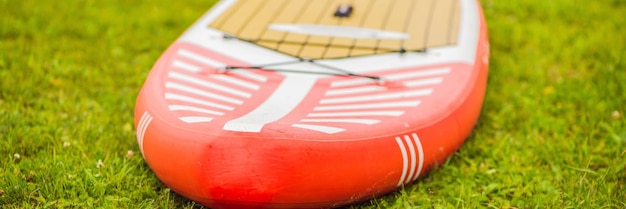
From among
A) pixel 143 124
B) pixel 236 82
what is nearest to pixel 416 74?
pixel 236 82

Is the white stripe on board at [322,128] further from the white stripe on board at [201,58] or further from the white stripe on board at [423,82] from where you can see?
the white stripe on board at [201,58]

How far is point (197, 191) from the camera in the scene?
217 centimetres

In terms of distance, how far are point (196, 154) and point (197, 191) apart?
0.42 feet

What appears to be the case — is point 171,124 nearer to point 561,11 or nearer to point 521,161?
point 521,161

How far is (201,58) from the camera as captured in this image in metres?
2.88

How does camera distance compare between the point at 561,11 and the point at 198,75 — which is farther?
the point at 561,11

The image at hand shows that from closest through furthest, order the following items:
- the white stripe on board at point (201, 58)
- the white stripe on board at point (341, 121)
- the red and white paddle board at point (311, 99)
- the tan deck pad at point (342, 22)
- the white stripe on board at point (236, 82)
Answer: the red and white paddle board at point (311, 99) → the white stripe on board at point (341, 121) → the white stripe on board at point (236, 82) → the white stripe on board at point (201, 58) → the tan deck pad at point (342, 22)

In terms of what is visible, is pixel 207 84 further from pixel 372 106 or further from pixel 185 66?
pixel 372 106

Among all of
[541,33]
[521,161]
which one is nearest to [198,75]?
[521,161]

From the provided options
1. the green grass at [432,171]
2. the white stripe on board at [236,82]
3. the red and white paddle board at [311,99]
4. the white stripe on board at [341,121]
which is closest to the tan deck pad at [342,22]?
the red and white paddle board at [311,99]

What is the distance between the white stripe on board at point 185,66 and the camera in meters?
2.76

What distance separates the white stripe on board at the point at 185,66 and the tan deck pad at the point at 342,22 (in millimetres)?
353

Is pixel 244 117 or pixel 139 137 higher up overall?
pixel 244 117

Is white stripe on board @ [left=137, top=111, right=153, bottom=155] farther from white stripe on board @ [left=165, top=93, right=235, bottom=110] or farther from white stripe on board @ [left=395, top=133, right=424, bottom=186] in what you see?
white stripe on board @ [left=395, top=133, right=424, bottom=186]
